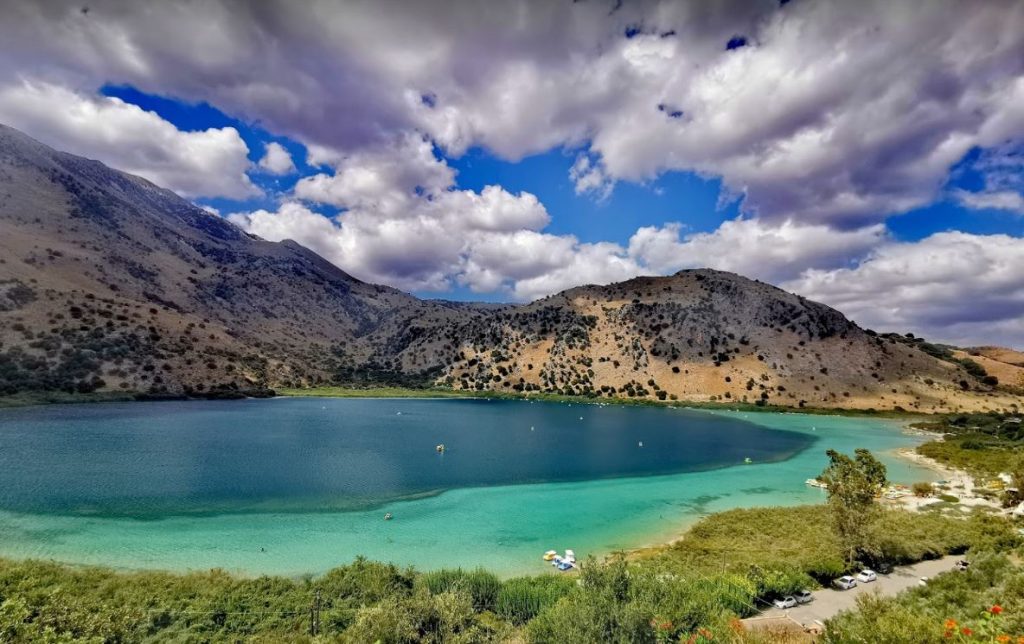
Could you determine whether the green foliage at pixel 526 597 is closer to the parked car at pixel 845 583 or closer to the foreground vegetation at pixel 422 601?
the foreground vegetation at pixel 422 601

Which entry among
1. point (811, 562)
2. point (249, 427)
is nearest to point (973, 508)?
point (811, 562)

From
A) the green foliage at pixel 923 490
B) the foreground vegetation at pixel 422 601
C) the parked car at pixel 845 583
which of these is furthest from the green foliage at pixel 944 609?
the green foliage at pixel 923 490

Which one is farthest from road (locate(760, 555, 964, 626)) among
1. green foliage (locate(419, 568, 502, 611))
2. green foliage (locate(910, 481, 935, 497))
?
green foliage (locate(910, 481, 935, 497))

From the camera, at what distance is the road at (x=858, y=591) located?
850 inches

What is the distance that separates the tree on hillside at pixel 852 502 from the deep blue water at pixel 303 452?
29811mm

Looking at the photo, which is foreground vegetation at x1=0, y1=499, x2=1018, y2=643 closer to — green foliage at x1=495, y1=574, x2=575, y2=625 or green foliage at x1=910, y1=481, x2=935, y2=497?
green foliage at x1=495, y1=574, x2=575, y2=625

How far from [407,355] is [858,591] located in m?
186

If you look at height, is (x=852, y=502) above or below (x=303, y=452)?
above

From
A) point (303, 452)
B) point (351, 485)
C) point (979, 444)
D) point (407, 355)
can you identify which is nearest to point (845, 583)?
point (351, 485)

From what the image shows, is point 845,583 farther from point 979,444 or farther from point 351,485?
point 979,444

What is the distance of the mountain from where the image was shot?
107m

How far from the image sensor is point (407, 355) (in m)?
200

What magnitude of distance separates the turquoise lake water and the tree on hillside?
40.1 feet

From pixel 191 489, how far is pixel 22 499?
10445mm
